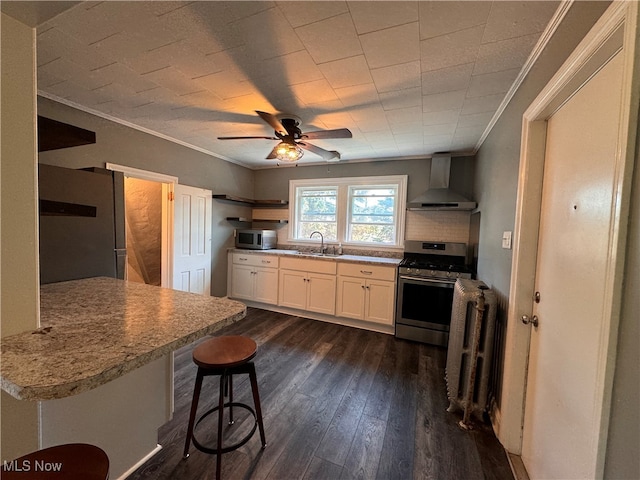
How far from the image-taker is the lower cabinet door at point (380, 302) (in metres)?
3.22

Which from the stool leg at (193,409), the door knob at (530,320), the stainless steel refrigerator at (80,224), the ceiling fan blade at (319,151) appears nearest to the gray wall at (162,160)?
the stainless steel refrigerator at (80,224)

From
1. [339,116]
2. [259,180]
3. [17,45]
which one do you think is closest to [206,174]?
[259,180]

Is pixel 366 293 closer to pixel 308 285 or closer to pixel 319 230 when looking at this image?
pixel 308 285

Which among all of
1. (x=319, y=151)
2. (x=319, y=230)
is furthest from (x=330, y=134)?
(x=319, y=230)

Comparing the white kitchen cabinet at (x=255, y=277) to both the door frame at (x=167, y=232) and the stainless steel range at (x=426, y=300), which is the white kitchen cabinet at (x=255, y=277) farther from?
the stainless steel range at (x=426, y=300)

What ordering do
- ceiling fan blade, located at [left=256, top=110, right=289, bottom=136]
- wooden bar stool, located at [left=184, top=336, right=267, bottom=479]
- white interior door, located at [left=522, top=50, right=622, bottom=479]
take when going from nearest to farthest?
white interior door, located at [left=522, top=50, right=622, bottom=479] < wooden bar stool, located at [left=184, top=336, right=267, bottom=479] < ceiling fan blade, located at [left=256, top=110, right=289, bottom=136]

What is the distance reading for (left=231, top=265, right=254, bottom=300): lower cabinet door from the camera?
13.4ft

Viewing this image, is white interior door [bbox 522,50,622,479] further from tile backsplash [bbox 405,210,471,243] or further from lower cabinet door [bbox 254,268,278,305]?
lower cabinet door [bbox 254,268,278,305]

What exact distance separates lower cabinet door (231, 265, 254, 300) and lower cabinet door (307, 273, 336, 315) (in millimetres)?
1030

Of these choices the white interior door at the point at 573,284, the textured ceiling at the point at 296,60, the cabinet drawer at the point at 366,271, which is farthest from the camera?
the cabinet drawer at the point at 366,271

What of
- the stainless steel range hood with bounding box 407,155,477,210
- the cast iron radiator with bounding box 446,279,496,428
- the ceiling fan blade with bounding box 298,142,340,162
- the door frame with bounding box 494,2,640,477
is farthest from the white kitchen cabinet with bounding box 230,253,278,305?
the door frame with bounding box 494,2,640,477

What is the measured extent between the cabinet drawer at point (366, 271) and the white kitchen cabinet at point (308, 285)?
16 centimetres

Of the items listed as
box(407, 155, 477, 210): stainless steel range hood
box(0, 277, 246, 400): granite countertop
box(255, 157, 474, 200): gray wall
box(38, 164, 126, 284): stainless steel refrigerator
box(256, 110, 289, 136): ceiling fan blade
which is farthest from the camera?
box(255, 157, 474, 200): gray wall

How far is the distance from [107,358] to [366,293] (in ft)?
9.46
